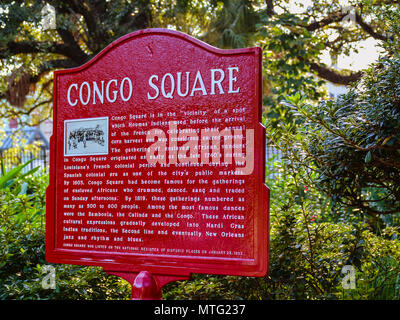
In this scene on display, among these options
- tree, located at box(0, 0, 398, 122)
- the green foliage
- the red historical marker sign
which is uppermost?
tree, located at box(0, 0, 398, 122)

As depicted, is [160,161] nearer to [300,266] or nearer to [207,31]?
[300,266]

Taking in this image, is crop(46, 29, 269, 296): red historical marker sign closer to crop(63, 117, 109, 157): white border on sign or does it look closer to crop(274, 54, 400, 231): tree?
crop(63, 117, 109, 157): white border on sign

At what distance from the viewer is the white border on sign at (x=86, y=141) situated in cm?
274

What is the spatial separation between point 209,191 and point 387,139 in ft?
3.34

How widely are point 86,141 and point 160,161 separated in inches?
21.3

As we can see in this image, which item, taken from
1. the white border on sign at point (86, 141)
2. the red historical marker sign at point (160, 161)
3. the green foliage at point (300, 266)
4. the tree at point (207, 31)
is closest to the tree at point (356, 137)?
the green foliage at point (300, 266)

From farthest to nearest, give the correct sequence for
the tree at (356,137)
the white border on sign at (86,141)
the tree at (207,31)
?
1. the tree at (207,31)
2. the white border on sign at (86,141)
3. the tree at (356,137)

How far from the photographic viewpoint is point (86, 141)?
2.80m

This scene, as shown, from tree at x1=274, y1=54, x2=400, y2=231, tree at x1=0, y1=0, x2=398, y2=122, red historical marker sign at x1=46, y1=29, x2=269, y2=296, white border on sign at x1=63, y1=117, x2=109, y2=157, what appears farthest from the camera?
tree at x1=0, y1=0, x2=398, y2=122

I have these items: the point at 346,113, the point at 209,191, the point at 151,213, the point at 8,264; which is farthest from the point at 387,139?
the point at 8,264

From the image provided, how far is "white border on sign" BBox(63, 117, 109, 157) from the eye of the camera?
8.98ft

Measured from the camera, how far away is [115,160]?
8.80ft

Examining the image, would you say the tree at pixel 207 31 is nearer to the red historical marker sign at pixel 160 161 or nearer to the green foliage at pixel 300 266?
the green foliage at pixel 300 266

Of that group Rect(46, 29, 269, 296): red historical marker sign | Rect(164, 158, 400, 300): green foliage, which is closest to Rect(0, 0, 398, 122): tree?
Rect(164, 158, 400, 300): green foliage
